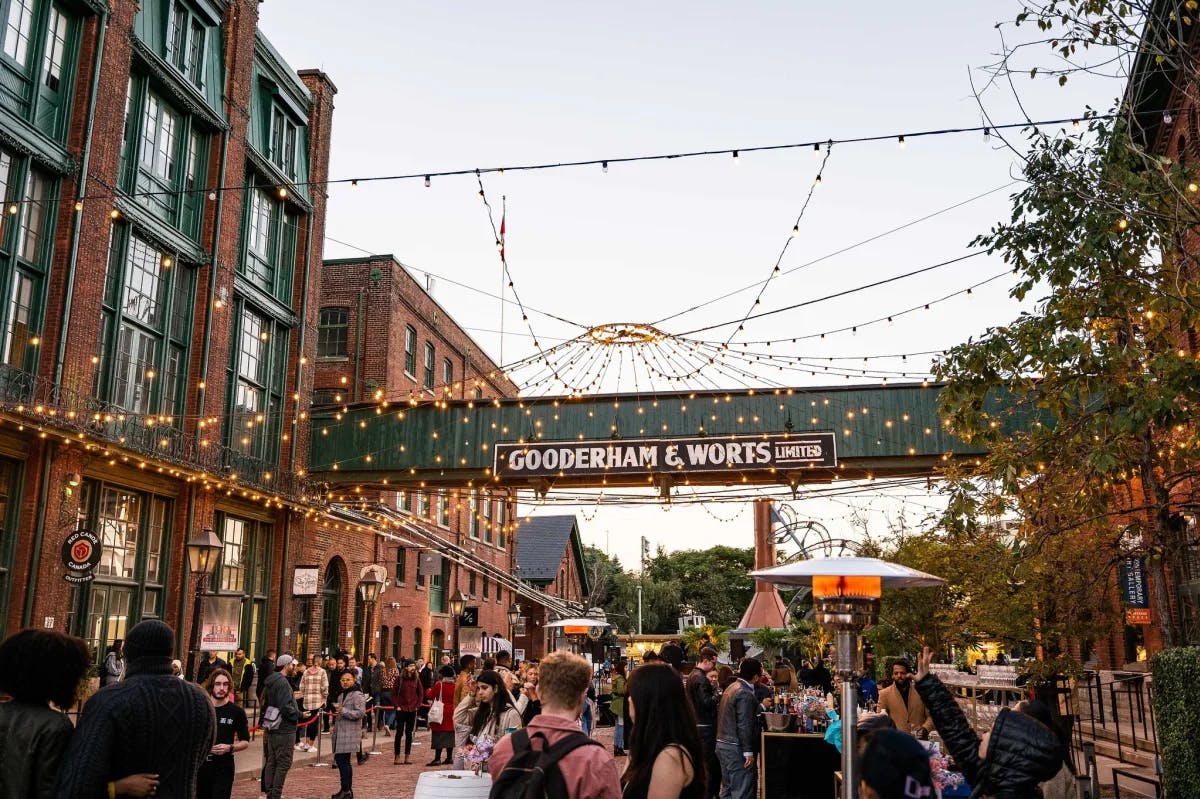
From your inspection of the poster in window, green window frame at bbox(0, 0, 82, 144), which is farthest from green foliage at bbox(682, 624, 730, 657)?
green window frame at bbox(0, 0, 82, 144)

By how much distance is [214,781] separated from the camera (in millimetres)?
8320

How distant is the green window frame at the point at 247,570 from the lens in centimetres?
2150

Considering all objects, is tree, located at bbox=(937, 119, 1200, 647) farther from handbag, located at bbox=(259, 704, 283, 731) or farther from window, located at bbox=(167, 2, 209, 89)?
window, located at bbox=(167, 2, 209, 89)

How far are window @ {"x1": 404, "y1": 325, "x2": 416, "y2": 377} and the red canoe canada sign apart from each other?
1623 cm

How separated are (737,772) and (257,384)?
17361mm

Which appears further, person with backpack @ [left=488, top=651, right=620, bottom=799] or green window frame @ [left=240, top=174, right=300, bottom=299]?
green window frame @ [left=240, top=174, right=300, bottom=299]

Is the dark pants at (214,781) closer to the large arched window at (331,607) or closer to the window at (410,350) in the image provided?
the large arched window at (331,607)

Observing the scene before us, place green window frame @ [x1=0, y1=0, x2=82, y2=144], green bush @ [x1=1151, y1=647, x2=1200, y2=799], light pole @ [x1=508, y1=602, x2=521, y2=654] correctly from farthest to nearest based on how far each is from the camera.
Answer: light pole @ [x1=508, y1=602, x2=521, y2=654], green window frame @ [x1=0, y1=0, x2=82, y2=144], green bush @ [x1=1151, y1=647, x2=1200, y2=799]

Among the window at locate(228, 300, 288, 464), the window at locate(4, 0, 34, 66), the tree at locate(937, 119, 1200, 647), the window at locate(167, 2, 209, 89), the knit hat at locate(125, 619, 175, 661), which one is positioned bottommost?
the knit hat at locate(125, 619, 175, 661)

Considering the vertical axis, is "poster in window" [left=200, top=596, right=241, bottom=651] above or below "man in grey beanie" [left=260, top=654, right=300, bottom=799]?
above

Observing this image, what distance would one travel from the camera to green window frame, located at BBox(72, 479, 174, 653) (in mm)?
17359

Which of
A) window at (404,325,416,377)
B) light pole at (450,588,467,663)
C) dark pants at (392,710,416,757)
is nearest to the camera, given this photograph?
dark pants at (392,710,416,757)

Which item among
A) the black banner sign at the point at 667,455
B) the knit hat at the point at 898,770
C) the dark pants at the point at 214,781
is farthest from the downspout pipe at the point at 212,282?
the knit hat at the point at 898,770

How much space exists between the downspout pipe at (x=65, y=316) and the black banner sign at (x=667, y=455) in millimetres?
9007
